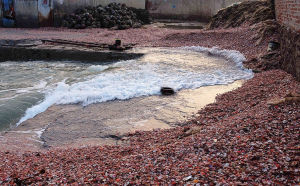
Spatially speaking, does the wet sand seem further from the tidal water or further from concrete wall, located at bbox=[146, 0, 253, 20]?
concrete wall, located at bbox=[146, 0, 253, 20]

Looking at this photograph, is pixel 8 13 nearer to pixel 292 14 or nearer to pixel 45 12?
pixel 45 12

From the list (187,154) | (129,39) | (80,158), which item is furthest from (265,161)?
(129,39)

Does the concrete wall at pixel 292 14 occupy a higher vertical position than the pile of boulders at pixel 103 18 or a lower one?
lower

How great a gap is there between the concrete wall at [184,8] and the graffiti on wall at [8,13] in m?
9.92

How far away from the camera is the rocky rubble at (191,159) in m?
2.90

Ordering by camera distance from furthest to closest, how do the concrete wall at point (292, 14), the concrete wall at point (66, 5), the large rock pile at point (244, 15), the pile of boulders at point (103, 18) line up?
the concrete wall at point (66, 5) < the pile of boulders at point (103, 18) < the large rock pile at point (244, 15) < the concrete wall at point (292, 14)

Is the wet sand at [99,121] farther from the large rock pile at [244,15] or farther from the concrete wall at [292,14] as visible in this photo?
the large rock pile at [244,15]

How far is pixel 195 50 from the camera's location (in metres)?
11.8

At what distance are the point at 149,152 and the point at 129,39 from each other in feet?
35.8

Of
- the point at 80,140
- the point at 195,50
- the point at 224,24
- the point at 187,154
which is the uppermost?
the point at 224,24

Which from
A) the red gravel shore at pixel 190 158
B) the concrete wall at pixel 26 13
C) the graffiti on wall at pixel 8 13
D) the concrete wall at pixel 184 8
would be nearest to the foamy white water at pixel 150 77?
the red gravel shore at pixel 190 158

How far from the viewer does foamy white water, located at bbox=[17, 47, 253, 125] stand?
6.97m

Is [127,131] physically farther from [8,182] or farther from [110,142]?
[8,182]

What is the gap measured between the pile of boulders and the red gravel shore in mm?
14107
